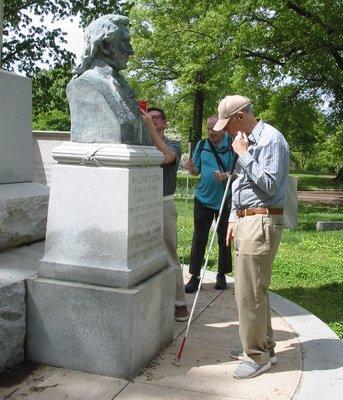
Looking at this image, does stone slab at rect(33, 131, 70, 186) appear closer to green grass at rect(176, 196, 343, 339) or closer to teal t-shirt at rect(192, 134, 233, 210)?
green grass at rect(176, 196, 343, 339)

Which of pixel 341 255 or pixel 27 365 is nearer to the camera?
pixel 27 365

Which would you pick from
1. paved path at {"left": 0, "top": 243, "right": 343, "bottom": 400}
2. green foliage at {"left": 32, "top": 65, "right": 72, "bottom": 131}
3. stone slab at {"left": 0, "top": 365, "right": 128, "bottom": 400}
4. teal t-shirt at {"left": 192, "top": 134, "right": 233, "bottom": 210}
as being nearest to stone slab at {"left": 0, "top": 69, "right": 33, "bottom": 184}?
paved path at {"left": 0, "top": 243, "right": 343, "bottom": 400}

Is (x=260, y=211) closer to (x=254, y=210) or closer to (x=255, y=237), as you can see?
(x=254, y=210)

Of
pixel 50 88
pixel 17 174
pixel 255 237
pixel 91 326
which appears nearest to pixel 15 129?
pixel 17 174

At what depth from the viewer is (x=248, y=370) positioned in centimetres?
358

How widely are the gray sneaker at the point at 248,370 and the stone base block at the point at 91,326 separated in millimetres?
643

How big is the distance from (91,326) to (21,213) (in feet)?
4.30

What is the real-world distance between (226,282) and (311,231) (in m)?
5.88

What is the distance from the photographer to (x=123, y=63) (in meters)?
3.88

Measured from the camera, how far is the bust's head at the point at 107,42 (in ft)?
12.1

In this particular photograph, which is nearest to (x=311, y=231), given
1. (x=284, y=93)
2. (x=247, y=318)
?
(x=247, y=318)

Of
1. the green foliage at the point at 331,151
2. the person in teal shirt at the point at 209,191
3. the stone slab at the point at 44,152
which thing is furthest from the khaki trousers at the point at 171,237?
the green foliage at the point at 331,151

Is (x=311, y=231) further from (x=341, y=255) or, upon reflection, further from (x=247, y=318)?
(x=247, y=318)

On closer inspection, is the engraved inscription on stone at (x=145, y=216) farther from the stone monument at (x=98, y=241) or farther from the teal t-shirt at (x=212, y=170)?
the teal t-shirt at (x=212, y=170)
